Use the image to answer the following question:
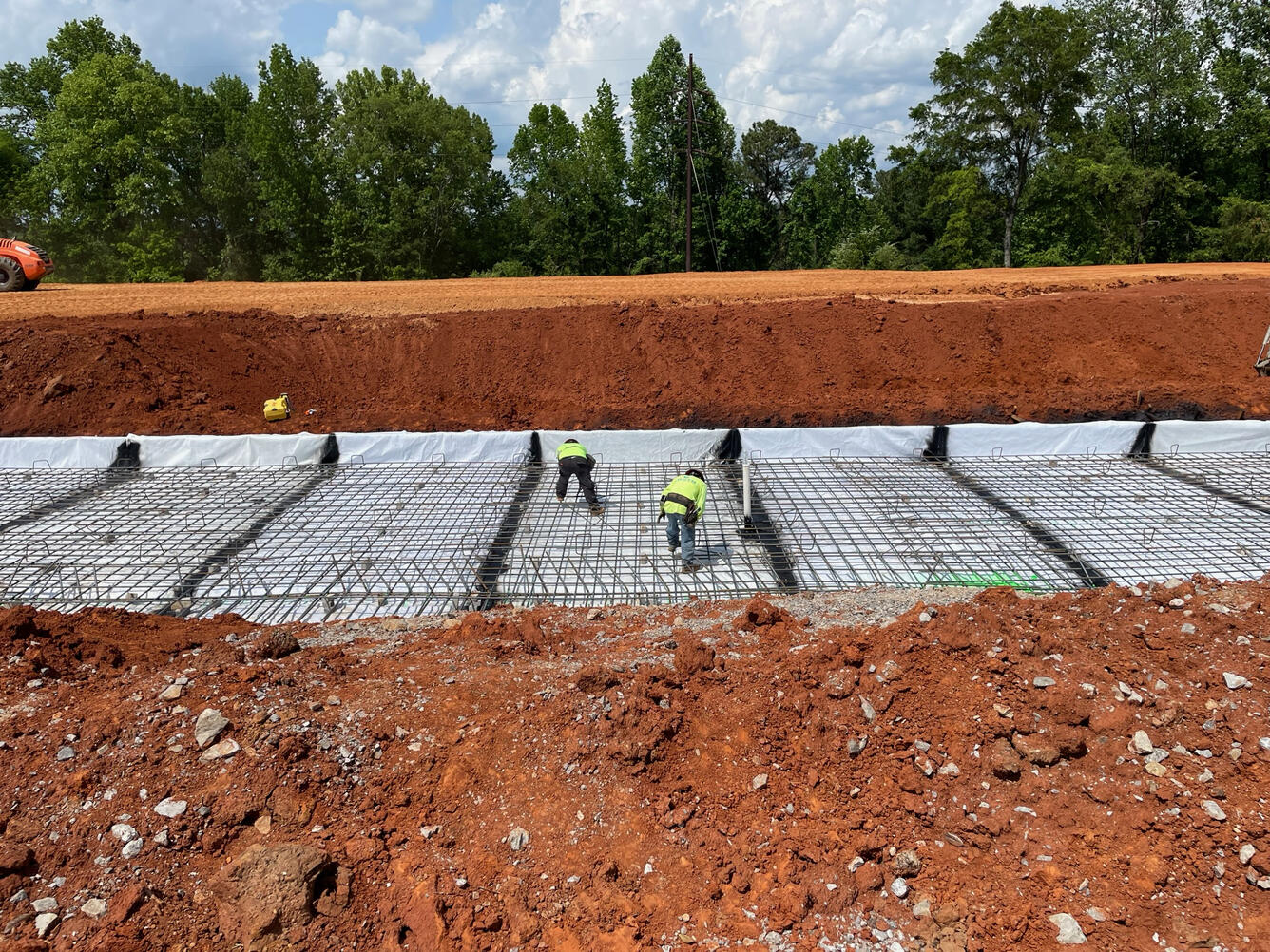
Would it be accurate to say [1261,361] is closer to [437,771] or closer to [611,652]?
[611,652]

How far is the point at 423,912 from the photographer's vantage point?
8.32ft

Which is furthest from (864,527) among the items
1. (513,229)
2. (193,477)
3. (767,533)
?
(513,229)

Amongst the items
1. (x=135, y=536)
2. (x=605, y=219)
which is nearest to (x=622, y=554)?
(x=135, y=536)

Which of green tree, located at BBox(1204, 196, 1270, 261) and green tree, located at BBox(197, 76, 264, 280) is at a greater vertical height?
green tree, located at BBox(197, 76, 264, 280)

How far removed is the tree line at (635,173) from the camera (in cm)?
2223

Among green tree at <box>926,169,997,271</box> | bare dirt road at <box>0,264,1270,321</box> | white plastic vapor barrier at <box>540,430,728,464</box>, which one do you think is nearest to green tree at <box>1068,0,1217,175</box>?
green tree at <box>926,169,997,271</box>

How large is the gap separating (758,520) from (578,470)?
1638 millimetres

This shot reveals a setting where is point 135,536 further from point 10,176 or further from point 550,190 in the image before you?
point 10,176

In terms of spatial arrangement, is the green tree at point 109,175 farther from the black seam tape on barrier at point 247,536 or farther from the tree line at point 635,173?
the black seam tape on barrier at point 247,536

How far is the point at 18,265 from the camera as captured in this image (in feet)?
48.6

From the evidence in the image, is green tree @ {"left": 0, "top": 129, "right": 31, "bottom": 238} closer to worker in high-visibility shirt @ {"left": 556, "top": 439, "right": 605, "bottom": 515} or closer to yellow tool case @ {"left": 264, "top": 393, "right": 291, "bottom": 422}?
yellow tool case @ {"left": 264, "top": 393, "right": 291, "bottom": 422}

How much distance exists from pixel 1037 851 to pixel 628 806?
61.7 inches

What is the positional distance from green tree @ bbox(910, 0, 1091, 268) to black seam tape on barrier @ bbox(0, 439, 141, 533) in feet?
82.2

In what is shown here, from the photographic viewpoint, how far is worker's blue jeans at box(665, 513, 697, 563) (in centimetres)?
538
